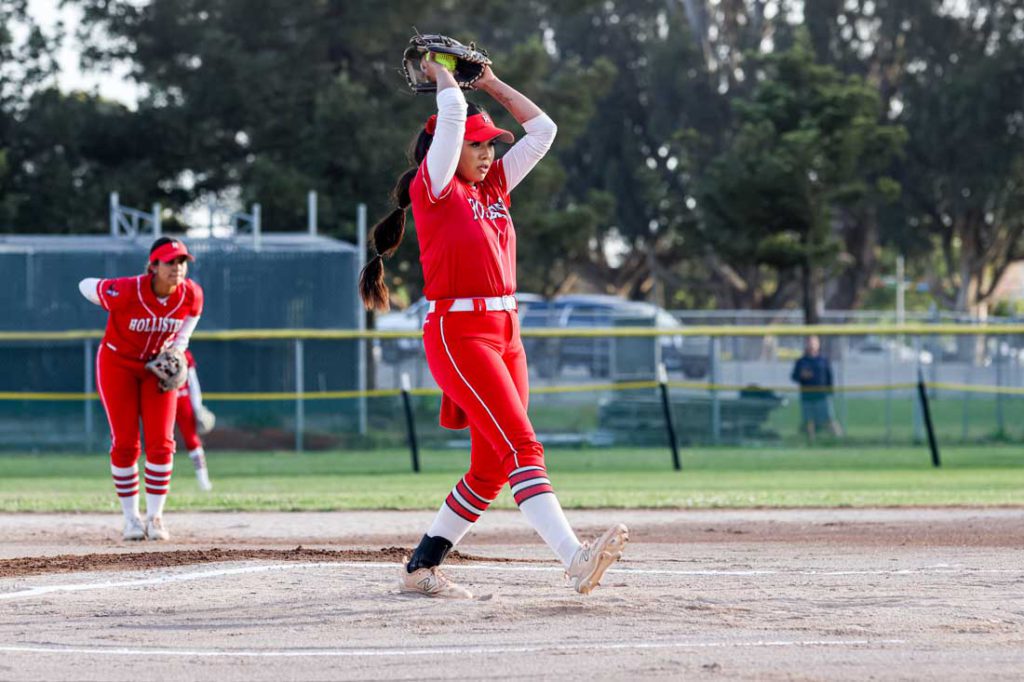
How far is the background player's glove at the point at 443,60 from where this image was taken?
20.0 ft

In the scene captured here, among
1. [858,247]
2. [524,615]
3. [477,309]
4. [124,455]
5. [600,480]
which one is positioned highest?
[858,247]

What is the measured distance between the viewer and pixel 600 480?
653 inches

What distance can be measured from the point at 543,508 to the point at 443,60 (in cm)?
185

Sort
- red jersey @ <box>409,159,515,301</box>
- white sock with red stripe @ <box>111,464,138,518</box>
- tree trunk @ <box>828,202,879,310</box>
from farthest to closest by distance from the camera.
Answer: tree trunk @ <box>828,202,879,310</box>
white sock with red stripe @ <box>111,464,138,518</box>
red jersey @ <box>409,159,515,301</box>

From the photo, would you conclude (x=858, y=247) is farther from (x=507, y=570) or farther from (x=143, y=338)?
(x=507, y=570)

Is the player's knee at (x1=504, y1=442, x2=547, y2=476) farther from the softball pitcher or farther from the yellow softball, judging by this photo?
the yellow softball

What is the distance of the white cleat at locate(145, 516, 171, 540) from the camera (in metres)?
9.56

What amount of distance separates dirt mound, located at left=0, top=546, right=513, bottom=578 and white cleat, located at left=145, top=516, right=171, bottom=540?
150 centimetres

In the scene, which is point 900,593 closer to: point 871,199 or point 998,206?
point 871,199

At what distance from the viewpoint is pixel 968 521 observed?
10688mm

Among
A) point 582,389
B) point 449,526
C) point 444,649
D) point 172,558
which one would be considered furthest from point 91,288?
point 582,389

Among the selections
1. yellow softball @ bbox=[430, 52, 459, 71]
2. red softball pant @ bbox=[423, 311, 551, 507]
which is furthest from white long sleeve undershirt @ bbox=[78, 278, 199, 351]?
yellow softball @ bbox=[430, 52, 459, 71]

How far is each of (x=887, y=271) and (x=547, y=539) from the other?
68767 millimetres

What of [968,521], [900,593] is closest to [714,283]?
[968,521]
